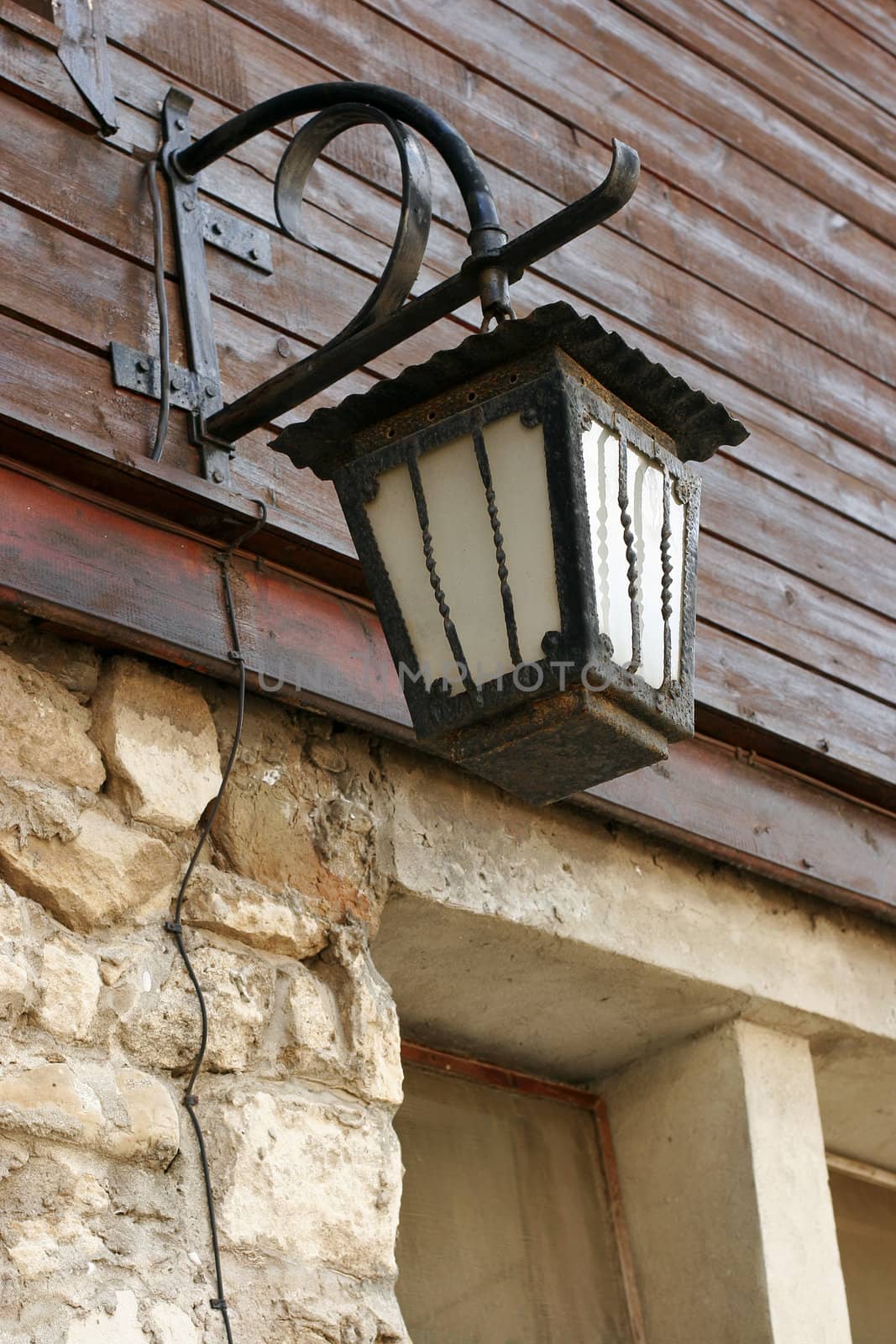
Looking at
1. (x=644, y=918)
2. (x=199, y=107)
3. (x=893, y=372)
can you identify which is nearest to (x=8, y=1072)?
(x=644, y=918)

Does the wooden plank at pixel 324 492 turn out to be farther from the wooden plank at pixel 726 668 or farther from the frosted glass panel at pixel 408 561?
the frosted glass panel at pixel 408 561

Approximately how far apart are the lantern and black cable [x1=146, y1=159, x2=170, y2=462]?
0.36 metres

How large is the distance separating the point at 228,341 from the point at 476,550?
0.81 metres

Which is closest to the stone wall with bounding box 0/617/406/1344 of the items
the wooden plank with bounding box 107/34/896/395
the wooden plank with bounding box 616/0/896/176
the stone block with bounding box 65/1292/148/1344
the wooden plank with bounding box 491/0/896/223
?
the stone block with bounding box 65/1292/148/1344

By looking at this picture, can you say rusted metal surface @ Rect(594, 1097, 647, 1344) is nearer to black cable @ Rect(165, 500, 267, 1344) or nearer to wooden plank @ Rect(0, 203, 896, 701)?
wooden plank @ Rect(0, 203, 896, 701)

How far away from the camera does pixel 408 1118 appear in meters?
2.70

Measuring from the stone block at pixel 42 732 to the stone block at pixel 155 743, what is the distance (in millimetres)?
28

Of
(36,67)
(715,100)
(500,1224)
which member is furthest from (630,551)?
(715,100)

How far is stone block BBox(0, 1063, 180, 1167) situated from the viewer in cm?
181

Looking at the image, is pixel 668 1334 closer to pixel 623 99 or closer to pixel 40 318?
pixel 40 318

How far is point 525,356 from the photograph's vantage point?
1891 mm

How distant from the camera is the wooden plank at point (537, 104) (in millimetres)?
2963

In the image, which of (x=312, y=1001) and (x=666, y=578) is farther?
(x=312, y=1001)

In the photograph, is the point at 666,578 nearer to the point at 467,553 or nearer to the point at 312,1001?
the point at 467,553
